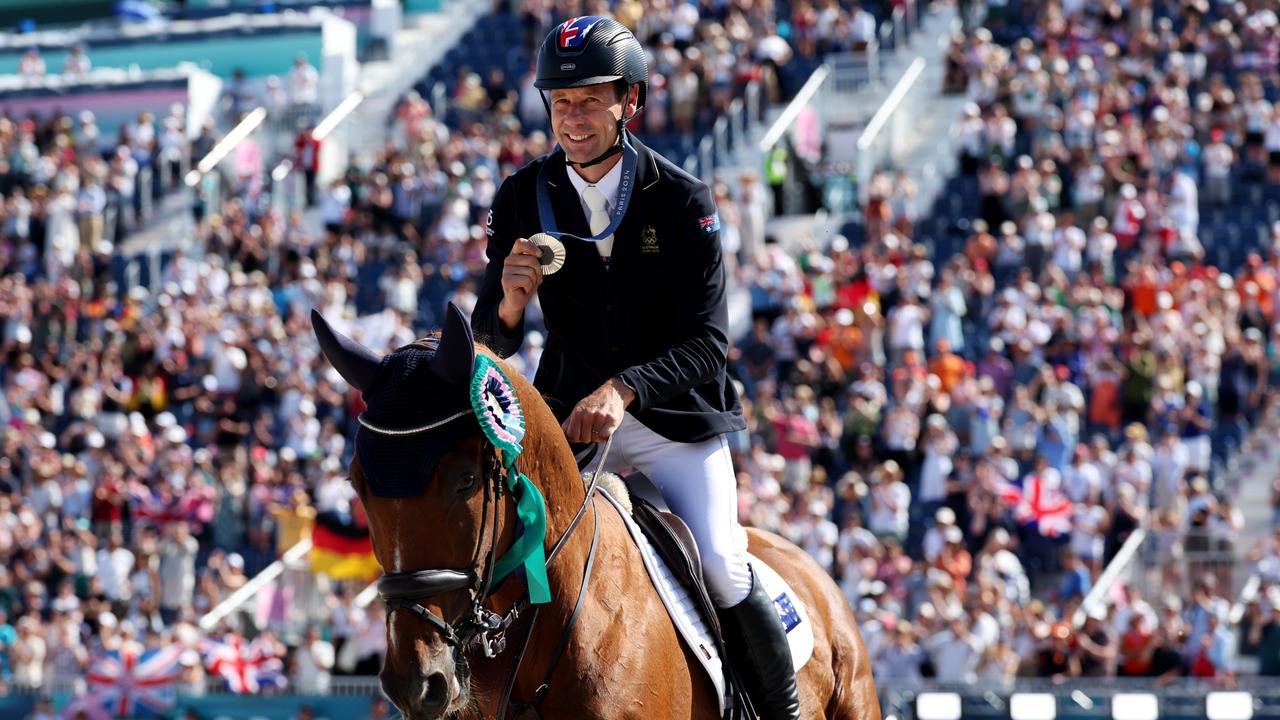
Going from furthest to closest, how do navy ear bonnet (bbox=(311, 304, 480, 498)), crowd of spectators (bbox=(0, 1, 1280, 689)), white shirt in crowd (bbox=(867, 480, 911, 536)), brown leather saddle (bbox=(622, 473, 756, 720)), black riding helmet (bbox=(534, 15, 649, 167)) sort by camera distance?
white shirt in crowd (bbox=(867, 480, 911, 536)), crowd of spectators (bbox=(0, 1, 1280, 689)), brown leather saddle (bbox=(622, 473, 756, 720)), black riding helmet (bbox=(534, 15, 649, 167)), navy ear bonnet (bbox=(311, 304, 480, 498))

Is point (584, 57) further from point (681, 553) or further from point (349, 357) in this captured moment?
point (681, 553)

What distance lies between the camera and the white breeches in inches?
239

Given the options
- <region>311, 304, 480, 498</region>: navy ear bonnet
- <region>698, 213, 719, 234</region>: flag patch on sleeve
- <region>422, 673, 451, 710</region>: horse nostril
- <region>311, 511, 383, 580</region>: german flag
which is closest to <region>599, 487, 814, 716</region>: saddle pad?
<region>698, 213, 719, 234</region>: flag patch on sleeve

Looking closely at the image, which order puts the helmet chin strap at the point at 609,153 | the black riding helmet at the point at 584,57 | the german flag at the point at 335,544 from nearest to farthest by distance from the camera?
the black riding helmet at the point at 584,57 < the helmet chin strap at the point at 609,153 < the german flag at the point at 335,544

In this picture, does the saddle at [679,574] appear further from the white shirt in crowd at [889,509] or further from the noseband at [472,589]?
the white shirt in crowd at [889,509]

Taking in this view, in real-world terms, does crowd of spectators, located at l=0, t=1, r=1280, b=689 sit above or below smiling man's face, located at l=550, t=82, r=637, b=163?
below

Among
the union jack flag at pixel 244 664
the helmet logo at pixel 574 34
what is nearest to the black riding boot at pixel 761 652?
the helmet logo at pixel 574 34

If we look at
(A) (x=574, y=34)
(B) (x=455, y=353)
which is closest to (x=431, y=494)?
(B) (x=455, y=353)

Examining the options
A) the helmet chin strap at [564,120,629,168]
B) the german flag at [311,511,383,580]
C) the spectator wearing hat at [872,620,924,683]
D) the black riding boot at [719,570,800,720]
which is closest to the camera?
the helmet chin strap at [564,120,629,168]

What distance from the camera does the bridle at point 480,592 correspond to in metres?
4.79

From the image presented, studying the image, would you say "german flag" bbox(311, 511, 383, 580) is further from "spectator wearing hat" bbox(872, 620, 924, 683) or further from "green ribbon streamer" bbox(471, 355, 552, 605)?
"green ribbon streamer" bbox(471, 355, 552, 605)

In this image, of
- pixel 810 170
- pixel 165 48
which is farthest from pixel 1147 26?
pixel 165 48

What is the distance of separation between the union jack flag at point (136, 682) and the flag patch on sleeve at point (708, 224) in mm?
12340

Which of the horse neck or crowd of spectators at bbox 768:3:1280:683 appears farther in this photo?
crowd of spectators at bbox 768:3:1280:683
